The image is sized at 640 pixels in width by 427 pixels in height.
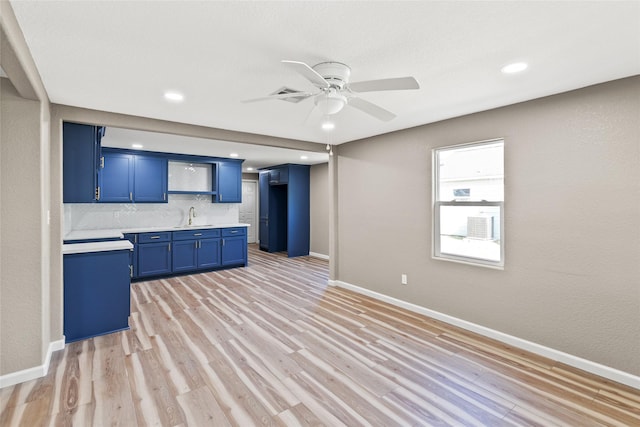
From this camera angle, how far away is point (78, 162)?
316 centimetres

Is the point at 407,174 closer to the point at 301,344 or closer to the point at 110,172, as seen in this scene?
the point at 301,344

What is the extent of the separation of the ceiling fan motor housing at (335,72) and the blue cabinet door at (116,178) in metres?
4.92

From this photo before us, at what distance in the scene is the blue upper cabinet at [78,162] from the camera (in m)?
3.11

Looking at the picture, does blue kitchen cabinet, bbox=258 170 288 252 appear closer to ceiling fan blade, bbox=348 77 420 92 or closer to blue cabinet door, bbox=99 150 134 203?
blue cabinet door, bbox=99 150 134 203

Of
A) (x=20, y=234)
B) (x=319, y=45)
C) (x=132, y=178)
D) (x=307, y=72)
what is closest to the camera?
(x=307, y=72)

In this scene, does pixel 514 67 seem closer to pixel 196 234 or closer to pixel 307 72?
pixel 307 72

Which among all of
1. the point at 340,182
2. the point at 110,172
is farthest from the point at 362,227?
the point at 110,172

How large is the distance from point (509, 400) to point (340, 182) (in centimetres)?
358

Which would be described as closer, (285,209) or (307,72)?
(307,72)

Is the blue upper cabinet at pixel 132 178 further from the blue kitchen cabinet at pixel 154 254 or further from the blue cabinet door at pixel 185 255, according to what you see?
the blue cabinet door at pixel 185 255

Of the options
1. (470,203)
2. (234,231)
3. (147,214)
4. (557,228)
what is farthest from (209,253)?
(557,228)

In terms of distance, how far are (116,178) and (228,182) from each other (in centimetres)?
208

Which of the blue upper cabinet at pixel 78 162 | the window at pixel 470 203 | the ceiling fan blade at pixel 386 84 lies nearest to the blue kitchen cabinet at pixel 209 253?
the blue upper cabinet at pixel 78 162

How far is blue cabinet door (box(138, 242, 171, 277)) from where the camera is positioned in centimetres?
536
